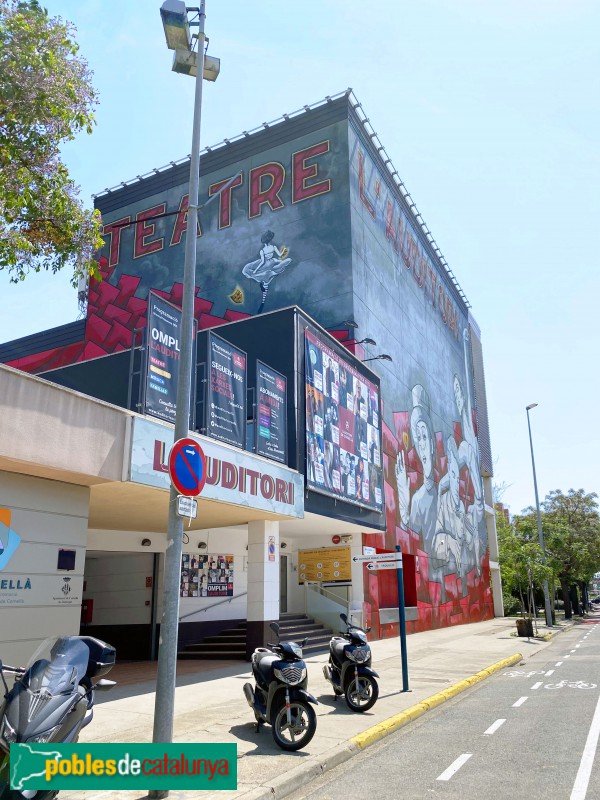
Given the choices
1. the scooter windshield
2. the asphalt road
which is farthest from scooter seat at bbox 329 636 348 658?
the scooter windshield

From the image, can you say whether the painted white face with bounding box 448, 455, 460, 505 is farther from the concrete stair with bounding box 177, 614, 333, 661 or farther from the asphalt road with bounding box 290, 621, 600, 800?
the asphalt road with bounding box 290, 621, 600, 800

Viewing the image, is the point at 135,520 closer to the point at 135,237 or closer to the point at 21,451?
the point at 21,451

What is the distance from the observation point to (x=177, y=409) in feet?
25.6

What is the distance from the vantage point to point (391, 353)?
30.0 metres

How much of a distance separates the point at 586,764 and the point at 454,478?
3306cm

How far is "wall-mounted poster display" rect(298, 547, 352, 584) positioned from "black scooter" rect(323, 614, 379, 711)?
13.6 m

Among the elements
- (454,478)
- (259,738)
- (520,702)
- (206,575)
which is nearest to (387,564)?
(520,702)

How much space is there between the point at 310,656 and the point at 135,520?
257 inches

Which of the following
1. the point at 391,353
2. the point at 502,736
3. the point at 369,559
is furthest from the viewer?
the point at 391,353

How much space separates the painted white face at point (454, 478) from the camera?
38.9 meters

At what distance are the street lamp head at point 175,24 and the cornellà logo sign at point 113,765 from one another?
27.8ft

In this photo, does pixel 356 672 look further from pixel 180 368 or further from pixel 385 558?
pixel 180 368

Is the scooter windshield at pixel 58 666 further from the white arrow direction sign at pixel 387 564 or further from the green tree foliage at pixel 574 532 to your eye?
the green tree foliage at pixel 574 532

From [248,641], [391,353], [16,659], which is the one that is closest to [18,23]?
[16,659]
